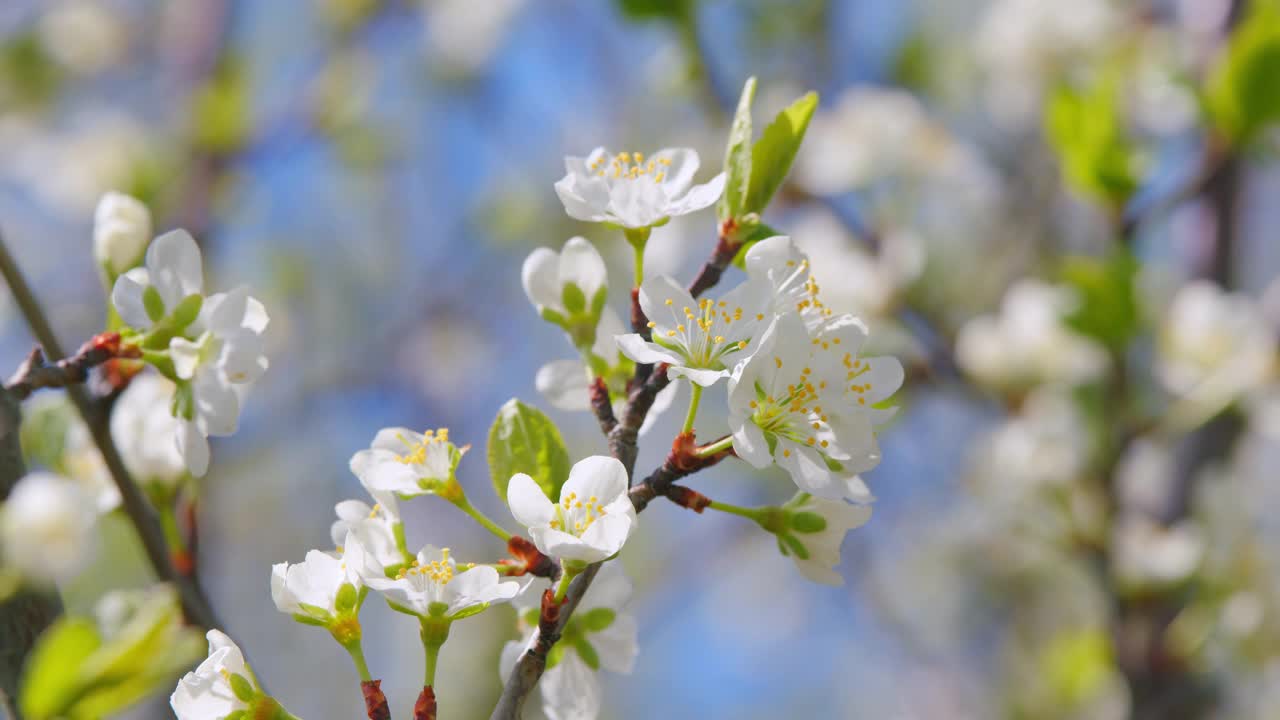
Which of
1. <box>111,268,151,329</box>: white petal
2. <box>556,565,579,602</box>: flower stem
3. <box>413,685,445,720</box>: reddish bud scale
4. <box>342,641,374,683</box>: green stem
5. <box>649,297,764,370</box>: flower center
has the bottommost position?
<box>413,685,445,720</box>: reddish bud scale

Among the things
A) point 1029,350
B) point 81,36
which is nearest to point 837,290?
point 1029,350

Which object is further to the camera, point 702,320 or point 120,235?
point 120,235

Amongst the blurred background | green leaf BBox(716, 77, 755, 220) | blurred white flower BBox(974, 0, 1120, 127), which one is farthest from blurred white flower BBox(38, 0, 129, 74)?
green leaf BBox(716, 77, 755, 220)

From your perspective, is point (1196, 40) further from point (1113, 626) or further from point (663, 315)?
point (663, 315)

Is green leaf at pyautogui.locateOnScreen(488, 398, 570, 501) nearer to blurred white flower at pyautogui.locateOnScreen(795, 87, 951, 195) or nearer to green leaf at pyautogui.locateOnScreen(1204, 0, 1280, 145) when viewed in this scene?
green leaf at pyautogui.locateOnScreen(1204, 0, 1280, 145)

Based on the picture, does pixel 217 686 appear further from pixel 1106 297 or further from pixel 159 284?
pixel 1106 297

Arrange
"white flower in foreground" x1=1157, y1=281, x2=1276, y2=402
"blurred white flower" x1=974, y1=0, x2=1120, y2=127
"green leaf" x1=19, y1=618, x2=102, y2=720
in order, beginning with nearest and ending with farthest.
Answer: "green leaf" x1=19, y1=618, x2=102, y2=720 → "white flower in foreground" x1=1157, y1=281, x2=1276, y2=402 → "blurred white flower" x1=974, y1=0, x2=1120, y2=127

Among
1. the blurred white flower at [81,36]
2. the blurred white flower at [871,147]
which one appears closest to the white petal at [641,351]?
the blurred white flower at [871,147]

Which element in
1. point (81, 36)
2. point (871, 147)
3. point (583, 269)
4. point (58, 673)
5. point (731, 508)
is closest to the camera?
point (58, 673)
